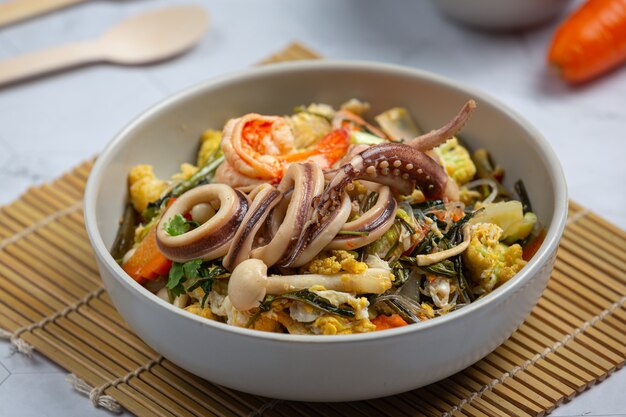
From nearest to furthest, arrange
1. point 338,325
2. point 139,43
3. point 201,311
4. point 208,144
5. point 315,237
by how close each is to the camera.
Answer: point 338,325
point 315,237
point 201,311
point 208,144
point 139,43

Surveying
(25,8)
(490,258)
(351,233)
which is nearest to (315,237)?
(351,233)

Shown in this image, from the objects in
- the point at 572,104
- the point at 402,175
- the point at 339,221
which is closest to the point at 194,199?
the point at 339,221

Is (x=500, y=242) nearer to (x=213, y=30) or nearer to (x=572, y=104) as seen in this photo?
(x=572, y=104)

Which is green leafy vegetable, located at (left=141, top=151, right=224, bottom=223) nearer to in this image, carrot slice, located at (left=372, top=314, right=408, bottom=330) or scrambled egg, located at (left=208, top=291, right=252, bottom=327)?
scrambled egg, located at (left=208, top=291, right=252, bottom=327)

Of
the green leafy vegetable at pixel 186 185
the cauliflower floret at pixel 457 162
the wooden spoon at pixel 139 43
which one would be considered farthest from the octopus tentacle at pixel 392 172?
the wooden spoon at pixel 139 43

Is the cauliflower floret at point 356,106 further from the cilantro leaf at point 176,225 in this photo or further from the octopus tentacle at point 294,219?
the cilantro leaf at point 176,225

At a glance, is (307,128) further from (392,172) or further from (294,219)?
(294,219)
